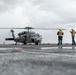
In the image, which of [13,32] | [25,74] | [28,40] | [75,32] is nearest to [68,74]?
[25,74]

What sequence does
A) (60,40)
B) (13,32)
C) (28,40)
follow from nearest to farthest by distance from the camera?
(60,40) → (28,40) → (13,32)

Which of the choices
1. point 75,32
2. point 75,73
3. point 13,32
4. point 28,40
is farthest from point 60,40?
point 13,32

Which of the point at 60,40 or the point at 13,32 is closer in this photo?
the point at 60,40

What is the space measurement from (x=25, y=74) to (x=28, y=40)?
44048mm

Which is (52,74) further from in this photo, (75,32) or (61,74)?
(75,32)

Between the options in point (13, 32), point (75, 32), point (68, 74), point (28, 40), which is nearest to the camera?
point (68, 74)

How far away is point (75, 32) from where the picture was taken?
93.4 ft

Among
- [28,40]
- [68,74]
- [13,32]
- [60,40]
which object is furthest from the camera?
[13,32]

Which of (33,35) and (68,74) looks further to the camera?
(33,35)

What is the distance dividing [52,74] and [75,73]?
0.41 m

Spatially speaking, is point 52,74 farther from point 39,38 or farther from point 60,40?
point 39,38

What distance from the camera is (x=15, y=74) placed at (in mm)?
4836

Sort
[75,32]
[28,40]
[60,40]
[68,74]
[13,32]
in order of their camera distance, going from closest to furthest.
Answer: [68,74], [60,40], [75,32], [28,40], [13,32]

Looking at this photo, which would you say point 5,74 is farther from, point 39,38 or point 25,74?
point 39,38
